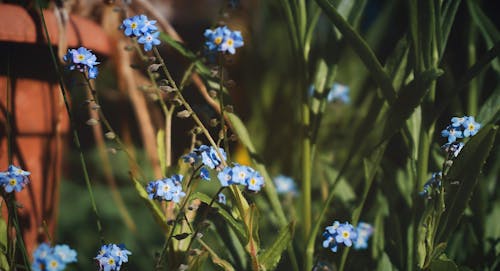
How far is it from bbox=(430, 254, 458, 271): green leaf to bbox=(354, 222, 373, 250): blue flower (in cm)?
26

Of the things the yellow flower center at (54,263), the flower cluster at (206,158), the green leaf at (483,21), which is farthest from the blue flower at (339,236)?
the green leaf at (483,21)

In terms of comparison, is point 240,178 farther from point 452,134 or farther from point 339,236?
point 452,134

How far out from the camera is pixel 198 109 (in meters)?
1.09

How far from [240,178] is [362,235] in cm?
52

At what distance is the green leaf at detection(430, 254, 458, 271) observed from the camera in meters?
0.84

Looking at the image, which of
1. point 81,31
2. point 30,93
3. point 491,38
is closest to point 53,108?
point 30,93

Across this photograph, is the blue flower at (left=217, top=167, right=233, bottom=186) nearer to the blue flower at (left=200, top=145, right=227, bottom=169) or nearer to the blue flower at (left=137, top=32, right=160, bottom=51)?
the blue flower at (left=200, top=145, right=227, bottom=169)

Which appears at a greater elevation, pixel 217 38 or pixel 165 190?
pixel 217 38

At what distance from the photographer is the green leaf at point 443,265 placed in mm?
844

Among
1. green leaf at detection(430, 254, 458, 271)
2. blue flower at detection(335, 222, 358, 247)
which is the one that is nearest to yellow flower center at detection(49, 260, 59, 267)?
blue flower at detection(335, 222, 358, 247)

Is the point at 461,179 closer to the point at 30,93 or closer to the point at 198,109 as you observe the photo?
the point at 198,109

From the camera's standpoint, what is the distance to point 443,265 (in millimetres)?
858

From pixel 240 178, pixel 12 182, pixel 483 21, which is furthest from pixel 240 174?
pixel 483 21

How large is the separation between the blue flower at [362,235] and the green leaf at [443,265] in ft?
0.85
